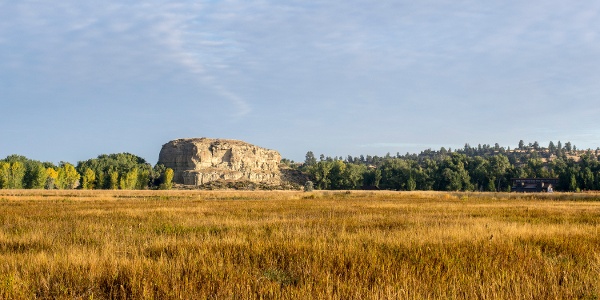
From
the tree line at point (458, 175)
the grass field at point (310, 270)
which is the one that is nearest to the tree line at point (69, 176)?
the tree line at point (458, 175)

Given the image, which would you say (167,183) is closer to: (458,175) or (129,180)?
(129,180)

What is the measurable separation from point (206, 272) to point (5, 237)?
8363 mm

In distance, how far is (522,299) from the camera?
6.37 metres

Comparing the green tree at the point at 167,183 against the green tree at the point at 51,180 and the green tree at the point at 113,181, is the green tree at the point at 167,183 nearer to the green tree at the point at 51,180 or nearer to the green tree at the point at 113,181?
the green tree at the point at 113,181

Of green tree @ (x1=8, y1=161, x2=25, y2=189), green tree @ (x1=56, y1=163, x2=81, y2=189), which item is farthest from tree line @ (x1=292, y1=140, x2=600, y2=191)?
green tree @ (x1=8, y1=161, x2=25, y2=189)

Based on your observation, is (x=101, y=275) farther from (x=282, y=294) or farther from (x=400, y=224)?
(x=400, y=224)

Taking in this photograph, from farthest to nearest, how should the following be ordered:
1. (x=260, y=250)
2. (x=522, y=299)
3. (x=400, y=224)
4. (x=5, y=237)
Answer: (x=400, y=224), (x=5, y=237), (x=260, y=250), (x=522, y=299)

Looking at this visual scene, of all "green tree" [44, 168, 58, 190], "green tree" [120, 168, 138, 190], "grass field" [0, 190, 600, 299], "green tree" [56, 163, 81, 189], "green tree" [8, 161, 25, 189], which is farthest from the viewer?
"green tree" [120, 168, 138, 190]

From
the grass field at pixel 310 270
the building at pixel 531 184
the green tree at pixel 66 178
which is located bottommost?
the building at pixel 531 184

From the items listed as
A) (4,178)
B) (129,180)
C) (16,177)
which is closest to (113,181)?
(129,180)

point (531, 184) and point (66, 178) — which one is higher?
point (66, 178)

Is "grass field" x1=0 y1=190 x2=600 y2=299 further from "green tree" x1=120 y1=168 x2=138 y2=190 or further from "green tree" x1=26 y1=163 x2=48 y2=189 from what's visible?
"green tree" x1=120 y1=168 x2=138 y2=190

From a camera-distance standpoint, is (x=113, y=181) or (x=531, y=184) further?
(x=113, y=181)

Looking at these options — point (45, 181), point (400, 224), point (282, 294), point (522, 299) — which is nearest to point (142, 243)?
point (282, 294)
